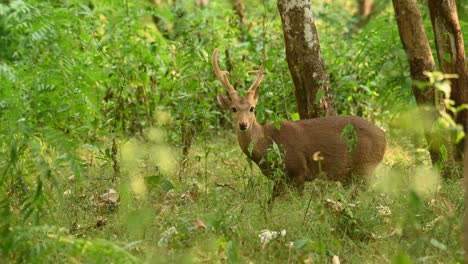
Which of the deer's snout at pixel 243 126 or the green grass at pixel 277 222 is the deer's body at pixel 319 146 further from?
the green grass at pixel 277 222

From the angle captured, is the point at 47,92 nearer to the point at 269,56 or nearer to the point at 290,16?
the point at 290,16

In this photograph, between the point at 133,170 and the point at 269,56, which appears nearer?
the point at 133,170

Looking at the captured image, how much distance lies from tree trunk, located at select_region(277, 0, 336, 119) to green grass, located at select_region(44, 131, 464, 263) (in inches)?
45.1

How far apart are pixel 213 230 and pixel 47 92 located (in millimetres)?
2373

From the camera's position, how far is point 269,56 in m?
10.2

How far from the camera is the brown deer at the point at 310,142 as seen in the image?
7887 mm

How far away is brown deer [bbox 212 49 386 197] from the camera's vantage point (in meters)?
7.89

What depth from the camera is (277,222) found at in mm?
6062

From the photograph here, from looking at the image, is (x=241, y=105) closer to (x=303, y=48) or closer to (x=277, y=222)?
(x=303, y=48)

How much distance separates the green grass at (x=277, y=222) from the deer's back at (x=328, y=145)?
37 cm

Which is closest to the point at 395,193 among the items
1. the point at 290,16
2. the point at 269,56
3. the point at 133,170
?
the point at 290,16

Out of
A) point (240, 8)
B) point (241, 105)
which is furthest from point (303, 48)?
point (240, 8)

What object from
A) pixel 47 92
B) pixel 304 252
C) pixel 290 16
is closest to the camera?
pixel 304 252

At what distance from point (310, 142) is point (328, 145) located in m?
0.20
